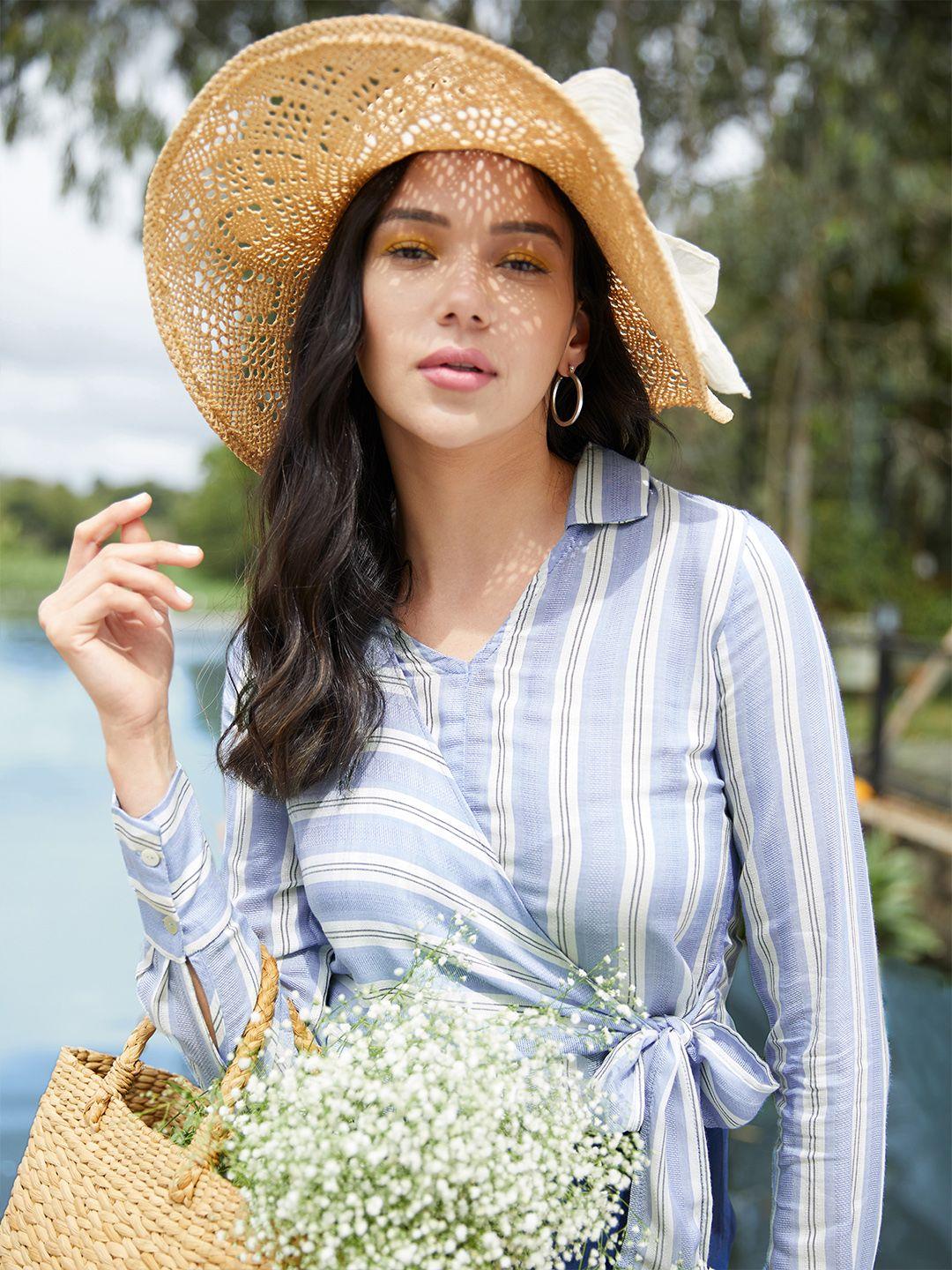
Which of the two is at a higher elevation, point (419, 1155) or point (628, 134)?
point (628, 134)

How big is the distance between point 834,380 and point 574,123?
1335cm

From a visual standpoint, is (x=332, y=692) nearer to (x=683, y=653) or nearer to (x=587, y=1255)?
(x=683, y=653)

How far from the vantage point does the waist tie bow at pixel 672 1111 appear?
1.29 metres

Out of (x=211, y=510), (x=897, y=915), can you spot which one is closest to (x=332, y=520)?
(x=897, y=915)

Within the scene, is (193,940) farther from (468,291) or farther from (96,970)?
(96,970)

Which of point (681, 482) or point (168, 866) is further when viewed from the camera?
point (681, 482)

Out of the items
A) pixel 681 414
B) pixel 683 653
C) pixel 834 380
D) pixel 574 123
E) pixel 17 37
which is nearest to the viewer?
pixel 574 123

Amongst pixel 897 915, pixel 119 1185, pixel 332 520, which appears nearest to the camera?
pixel 119 1185

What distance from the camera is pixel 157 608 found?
4.50 feet

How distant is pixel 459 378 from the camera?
1.33 meters

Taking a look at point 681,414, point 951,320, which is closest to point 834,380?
point 951,320

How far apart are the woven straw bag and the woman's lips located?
659 mm

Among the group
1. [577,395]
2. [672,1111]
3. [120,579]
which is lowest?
[672,1111]

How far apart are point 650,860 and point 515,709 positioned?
0.77 ft
